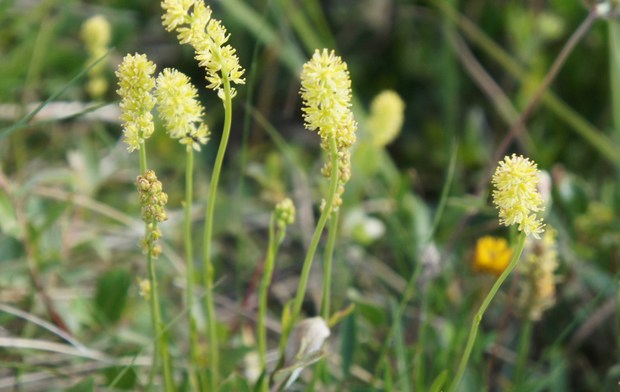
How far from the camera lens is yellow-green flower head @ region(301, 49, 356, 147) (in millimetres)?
751

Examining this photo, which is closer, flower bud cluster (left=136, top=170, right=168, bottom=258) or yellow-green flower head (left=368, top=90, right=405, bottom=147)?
flower bud cluster (left=136, top=170, right=168, bottom=258)

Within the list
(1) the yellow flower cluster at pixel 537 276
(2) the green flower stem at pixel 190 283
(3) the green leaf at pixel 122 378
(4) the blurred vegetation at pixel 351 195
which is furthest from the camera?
(4) the blurred vegetation at pixel 351 195

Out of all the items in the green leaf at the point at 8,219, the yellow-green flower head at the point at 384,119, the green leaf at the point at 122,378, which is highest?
the yellow-green flower head at the point at 384,119

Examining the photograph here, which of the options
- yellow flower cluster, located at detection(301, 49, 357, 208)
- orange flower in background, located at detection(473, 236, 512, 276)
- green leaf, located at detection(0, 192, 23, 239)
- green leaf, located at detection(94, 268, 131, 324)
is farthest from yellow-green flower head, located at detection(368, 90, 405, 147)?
yellow flower cluster, located at detection(301, 49, 357, 208)

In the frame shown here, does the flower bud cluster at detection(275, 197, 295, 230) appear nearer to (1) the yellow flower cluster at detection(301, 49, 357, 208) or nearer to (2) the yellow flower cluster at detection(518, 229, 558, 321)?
(1) the yellow flower cluster at detection(301, 49, 357, 208)

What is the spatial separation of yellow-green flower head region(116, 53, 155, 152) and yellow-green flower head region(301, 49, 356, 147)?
160 mm

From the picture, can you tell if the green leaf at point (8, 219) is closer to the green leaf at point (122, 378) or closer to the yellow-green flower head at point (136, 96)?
the green leaf at point (122, 378)

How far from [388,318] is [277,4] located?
788 mm

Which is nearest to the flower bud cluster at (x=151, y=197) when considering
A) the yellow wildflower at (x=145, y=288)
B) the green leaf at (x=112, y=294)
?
the yellow wildflower at (x=145, y=288)

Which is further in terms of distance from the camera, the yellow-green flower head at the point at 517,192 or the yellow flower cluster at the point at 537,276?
the yellow flower cluster at the point at 537,276

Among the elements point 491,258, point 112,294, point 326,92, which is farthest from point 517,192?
point 112,294

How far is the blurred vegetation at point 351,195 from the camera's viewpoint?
51.4 inches

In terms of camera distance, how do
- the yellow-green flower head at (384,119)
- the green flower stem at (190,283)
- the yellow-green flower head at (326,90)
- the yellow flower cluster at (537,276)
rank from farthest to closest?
the yellow-green flower head at (384,119)
the yellow flower cluster at (537,276)
the green flower stem at (190,283)
the yellow-green flower head at (326,90)

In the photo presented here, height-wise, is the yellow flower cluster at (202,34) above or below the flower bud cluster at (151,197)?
above
